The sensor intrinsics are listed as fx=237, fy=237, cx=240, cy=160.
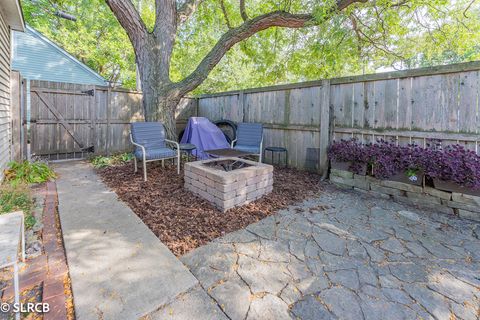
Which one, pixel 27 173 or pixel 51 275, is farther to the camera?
pixel 27 173

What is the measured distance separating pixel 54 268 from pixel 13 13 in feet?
14.7

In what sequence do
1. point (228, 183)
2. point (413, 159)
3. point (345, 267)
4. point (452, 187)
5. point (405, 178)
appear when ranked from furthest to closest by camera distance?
point (405, 178), point (413, 159), point (452, 187), point (228, 183), point (345, 267)

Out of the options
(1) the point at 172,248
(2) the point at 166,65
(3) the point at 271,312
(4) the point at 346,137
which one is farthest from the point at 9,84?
(4) the point at 346,137

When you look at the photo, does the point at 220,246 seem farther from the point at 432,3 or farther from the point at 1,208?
the point at 432,3

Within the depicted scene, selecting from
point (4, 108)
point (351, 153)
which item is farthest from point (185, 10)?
point (351, 153)

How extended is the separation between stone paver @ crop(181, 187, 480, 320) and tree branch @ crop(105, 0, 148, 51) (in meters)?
4.19

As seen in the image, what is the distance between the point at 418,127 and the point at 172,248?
3403mm

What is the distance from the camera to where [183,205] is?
9.41 feet

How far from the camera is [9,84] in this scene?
161 inches

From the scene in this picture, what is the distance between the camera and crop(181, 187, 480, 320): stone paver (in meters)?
1.42

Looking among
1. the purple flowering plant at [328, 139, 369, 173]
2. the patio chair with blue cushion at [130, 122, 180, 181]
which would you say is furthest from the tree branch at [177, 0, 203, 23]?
the purple flowering plant at [328, 139, 369, 173]

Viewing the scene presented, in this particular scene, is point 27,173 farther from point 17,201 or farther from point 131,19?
point 131,19

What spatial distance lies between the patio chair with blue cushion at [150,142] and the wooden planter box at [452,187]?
3.69 m

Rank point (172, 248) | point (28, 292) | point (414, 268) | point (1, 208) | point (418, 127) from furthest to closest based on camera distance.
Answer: point (418, 127), point (1, 208), point (172, 248), point (414, 268), point (28, 292)
